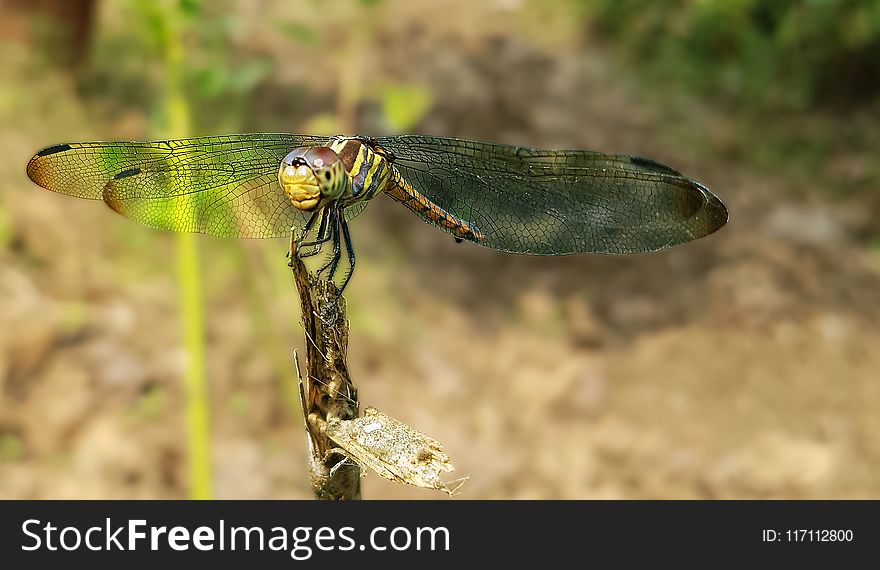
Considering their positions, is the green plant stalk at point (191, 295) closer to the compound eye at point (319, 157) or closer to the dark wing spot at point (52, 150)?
the dark wing spot at point (52, 150)

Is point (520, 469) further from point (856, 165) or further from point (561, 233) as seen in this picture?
point (856, 165)

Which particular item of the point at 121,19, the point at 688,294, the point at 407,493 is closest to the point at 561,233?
the point at 407,493

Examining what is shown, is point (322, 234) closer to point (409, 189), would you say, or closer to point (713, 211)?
point (409, 189)

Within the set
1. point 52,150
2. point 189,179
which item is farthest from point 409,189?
point 52,150

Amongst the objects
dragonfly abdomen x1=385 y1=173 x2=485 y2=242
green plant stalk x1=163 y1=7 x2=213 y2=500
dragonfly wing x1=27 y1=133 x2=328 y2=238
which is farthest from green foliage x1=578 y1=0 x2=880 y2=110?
dragonfly wing x1=27 y1=133 x2=328 y2=238

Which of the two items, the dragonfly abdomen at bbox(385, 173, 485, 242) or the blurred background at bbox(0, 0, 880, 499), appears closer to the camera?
the dragonfly abdomen at bbox(385, 173, 485, 242)

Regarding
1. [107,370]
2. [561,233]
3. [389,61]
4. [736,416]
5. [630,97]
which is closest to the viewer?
[561,233]

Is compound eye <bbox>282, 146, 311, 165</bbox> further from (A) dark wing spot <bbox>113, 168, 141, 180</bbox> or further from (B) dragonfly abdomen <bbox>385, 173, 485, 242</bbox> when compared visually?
Result: (A) dark wing spot <bbox>113, 168, 141, 180</bbox>
